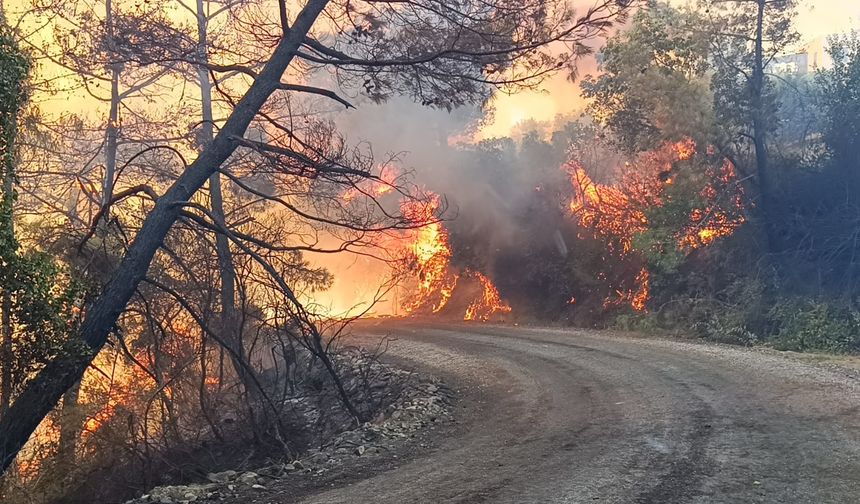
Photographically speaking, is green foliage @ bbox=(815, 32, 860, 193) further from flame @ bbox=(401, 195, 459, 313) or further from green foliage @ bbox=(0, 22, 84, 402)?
green foliage @ bbox=(0, 22, 84, 402)

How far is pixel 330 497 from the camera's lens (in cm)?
636

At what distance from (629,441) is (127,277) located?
673 centimetres

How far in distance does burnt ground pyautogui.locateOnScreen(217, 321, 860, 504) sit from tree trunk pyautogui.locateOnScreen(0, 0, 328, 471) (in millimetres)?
3184

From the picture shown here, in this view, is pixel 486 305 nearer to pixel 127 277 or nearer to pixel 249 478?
pixel 127 277

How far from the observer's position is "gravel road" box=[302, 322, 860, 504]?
19.6 ft

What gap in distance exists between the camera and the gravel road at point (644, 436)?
5.99 metres

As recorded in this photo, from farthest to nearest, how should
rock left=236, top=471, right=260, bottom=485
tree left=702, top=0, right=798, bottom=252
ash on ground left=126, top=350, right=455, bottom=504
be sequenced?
tree left=702, top=0, right=798, bottom=252
rock left=236, top=471, right=260, bottom=485
ash on ground left=126, top=350, right=455, bottom=504

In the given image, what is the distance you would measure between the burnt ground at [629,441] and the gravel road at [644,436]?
0.07 ft

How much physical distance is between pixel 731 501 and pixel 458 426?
4.10 meters

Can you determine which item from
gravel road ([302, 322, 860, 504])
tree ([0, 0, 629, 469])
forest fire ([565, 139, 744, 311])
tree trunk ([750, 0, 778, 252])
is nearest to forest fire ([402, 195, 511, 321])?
forest fire ([565, 139, 744, 311])

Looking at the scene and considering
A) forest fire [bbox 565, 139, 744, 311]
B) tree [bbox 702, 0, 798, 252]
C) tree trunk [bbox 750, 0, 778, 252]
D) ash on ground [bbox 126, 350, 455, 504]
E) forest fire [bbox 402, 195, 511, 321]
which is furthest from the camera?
forest fire [bbox 402, 195, 511, 321]

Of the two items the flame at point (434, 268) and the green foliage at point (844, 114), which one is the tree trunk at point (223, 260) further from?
the green foliage at point (844, 114)

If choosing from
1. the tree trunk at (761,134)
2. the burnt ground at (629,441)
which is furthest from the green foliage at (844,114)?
the burnt ground at (629,441)

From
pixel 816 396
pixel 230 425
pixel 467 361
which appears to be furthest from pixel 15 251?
pixel 816 396
